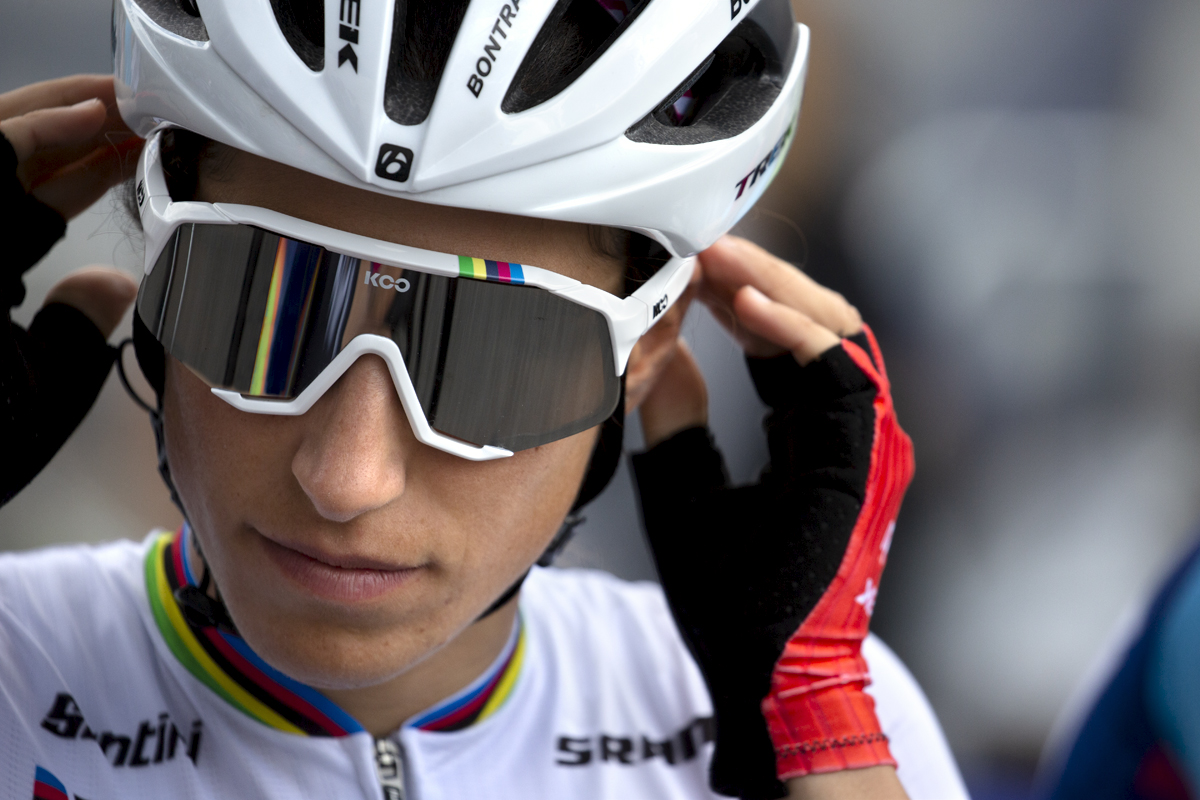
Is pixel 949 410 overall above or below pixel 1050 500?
above

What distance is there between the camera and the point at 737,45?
1.25 metres

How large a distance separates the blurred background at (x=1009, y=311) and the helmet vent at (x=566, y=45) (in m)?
2.83

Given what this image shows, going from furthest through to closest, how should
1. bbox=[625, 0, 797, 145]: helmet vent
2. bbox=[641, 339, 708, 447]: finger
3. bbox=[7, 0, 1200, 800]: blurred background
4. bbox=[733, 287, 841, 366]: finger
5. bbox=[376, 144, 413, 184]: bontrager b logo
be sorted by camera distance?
bbox=[7, 0, 1200, 800]: blurred background → bbox=[641, 339, 708, 447]: finger → bbox=[733, 287, 841, 366]: finger → bbox=[625, 0, 797, 145]: helmet vent → bbox=[376, 144, 413, 184]: bontrager b logo

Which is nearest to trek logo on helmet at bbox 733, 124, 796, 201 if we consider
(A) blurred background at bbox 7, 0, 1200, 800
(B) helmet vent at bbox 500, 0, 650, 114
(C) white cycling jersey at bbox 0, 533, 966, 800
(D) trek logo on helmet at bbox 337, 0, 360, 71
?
(B) helmet vent at bbox 500, 0, 650, 114

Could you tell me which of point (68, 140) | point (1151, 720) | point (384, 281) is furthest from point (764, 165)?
point (1151, 720)

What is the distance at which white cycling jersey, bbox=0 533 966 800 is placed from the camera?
1.22 meters

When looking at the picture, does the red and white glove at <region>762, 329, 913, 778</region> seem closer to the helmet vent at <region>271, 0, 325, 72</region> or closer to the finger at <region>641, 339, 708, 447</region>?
the finger at <region>641, 339, 708, 447</region>

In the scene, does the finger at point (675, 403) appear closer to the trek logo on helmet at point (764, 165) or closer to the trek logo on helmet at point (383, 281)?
the trek logo on helmet at point (764, 165)

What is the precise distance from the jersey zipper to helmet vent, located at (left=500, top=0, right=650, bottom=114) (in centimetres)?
78

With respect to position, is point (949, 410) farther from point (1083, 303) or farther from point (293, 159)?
point (293, 159)

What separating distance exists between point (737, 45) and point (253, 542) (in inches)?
30.9

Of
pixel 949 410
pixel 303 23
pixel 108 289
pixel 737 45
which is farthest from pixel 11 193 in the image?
pixel 949 410

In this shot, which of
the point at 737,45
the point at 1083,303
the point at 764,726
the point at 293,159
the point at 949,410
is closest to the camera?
the point at 293,159

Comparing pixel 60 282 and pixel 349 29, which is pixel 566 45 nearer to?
pixel 349 29
